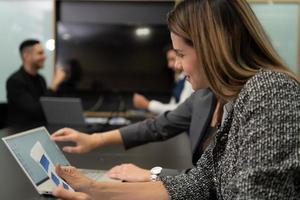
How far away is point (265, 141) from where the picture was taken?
73 cm

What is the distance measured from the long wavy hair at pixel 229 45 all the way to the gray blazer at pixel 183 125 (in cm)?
63

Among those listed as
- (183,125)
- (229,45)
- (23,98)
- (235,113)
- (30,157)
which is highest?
(229,45)

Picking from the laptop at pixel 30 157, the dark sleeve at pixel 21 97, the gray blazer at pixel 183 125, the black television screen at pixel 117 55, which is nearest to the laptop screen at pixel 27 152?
the laptop at pixel 30 157

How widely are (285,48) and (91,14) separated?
214 cm

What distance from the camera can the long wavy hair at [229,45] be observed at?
2.81 ft

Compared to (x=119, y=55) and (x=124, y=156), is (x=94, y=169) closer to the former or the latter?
(x=124, y=156)

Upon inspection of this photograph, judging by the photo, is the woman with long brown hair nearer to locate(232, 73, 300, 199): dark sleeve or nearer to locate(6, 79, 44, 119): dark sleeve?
locate(232, 73, 300, 199): dark sleeve

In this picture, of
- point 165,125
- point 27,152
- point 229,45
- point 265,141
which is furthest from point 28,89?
point 265,141

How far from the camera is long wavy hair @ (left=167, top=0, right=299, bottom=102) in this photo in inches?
33.7

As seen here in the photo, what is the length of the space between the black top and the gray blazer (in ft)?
5.25

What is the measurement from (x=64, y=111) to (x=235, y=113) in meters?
1.93

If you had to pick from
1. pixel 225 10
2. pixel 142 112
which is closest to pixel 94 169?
pixel 225 10

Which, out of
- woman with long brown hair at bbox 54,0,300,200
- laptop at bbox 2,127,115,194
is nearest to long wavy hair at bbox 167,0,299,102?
woman with long brown hair at bbox 54,0,300,200

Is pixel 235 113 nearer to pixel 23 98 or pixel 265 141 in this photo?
pixel 265 141
